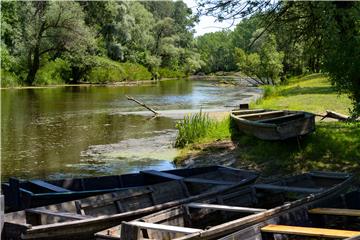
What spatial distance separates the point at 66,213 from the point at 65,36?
4890 centimetres

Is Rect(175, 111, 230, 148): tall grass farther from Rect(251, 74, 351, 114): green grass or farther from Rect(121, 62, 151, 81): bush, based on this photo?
Rect(121, 62, 151, 81): bush

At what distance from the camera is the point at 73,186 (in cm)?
1066

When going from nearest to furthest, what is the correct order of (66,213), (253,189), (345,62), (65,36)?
1. (66,213)
2. (253,189)
3. (345,62)
4. (65,36)

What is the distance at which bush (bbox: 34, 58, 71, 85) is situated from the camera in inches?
2213

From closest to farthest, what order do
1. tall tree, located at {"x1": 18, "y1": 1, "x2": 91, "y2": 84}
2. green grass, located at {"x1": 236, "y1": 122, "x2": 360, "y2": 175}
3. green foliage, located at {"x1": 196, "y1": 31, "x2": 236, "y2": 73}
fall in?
green grass, located at {"x1": 236, "y1": 122, "x2": 360, "y2": 175} < tall tree, located at {"x1": 18, "y1": 1, "x2": 91, "y2": 84} < green foliage, located at {"x1": 196, "y1": 31, "x2": 236, "y2": 73}

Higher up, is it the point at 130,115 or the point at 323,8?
the point at 323,8

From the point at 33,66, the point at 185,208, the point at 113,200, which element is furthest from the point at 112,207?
the point at 33,66

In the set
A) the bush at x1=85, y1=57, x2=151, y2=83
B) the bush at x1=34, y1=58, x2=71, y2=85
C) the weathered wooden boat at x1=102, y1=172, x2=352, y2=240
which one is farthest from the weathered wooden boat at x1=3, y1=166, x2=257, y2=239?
the bush at x1=85, y1=57, x2=151, y2=83

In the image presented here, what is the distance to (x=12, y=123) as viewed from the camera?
2552 centimetres

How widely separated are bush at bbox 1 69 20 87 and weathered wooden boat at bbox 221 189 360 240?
151 ft

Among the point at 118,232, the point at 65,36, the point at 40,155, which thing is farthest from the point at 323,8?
the point at 65,36

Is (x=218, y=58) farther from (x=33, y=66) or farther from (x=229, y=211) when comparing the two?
(x=229, y=211)

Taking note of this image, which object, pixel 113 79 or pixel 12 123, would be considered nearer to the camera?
pixel 12 123

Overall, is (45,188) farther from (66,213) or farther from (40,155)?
(40,155)
